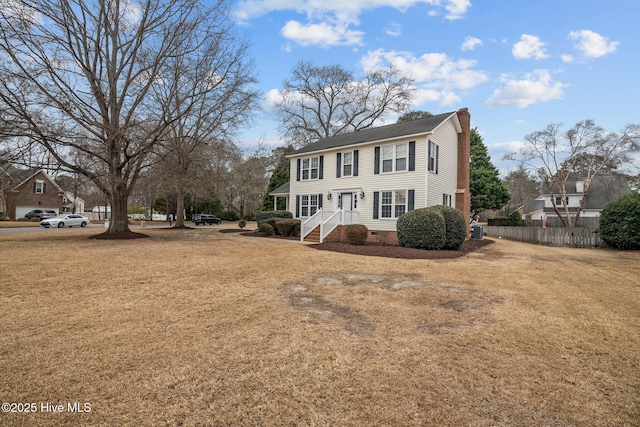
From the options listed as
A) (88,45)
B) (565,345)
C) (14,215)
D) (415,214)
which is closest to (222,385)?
(565,345)

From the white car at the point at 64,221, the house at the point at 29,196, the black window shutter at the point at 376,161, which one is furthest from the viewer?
the house at the point at 29,196

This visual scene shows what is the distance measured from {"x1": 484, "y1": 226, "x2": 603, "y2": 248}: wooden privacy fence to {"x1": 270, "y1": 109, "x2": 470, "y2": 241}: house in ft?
14.8

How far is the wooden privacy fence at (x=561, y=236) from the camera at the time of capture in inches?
693

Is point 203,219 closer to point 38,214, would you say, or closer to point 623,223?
point 38,214

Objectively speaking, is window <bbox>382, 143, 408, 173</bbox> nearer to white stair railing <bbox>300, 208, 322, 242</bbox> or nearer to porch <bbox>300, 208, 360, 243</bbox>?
porch <bbox>300, 208, 360, 243</bbox>

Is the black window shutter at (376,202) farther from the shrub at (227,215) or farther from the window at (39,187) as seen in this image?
the window at (39,187)

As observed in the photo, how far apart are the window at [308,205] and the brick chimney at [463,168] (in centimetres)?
903

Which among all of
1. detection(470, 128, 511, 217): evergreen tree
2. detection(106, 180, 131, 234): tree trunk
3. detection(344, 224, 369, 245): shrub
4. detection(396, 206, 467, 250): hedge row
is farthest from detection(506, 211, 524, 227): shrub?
detection(106, 180, 131, 234): tree trunk

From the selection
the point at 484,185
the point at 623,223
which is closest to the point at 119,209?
the point at 623,223

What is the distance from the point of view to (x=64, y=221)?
95.9 ft

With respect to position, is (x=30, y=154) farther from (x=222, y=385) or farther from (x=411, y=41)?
(x=411, y=41)

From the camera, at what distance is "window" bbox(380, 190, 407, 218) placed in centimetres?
1708

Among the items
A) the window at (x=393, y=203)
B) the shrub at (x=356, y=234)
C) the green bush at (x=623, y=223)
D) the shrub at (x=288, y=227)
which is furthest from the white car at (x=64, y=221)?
the green bush at (x=623, y=223)

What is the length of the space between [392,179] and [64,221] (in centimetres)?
2976
